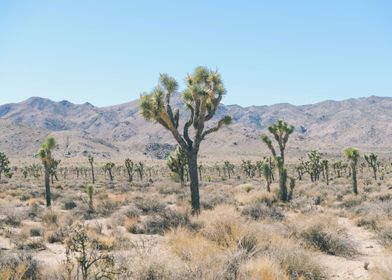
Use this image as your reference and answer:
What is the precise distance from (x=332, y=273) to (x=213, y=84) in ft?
38.1

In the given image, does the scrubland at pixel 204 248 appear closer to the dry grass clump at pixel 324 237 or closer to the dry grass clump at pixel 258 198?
the dry grass clump at pixel 324 237

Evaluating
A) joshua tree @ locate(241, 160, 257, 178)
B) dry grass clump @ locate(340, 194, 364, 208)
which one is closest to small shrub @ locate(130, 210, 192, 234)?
dry grass clump @ locate(340, 194, 364, 208)

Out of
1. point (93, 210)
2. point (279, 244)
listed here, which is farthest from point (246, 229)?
point (93, 210)

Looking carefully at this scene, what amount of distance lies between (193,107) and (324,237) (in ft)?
31.8

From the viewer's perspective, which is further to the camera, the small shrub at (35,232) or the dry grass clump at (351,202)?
the dry grass clump at (351,202)

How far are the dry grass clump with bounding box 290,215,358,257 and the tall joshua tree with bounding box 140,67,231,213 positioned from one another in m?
7.01

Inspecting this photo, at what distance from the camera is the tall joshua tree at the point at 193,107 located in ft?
58.5

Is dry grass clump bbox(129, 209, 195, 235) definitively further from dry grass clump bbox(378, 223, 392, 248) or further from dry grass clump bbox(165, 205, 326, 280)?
dry grass clump bbox(378, 223, 392, 248)

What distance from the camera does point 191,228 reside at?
1212 centimetres

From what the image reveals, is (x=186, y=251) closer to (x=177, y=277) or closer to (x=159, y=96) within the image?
(x=177, y=277)

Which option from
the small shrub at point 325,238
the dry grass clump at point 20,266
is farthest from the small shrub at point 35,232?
the small shrub at point 325,238

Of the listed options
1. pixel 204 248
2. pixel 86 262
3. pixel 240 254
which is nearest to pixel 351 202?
pixel 204 248

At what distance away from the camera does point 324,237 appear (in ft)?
34.8

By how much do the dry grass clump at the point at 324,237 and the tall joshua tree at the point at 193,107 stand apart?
7.01 metres
